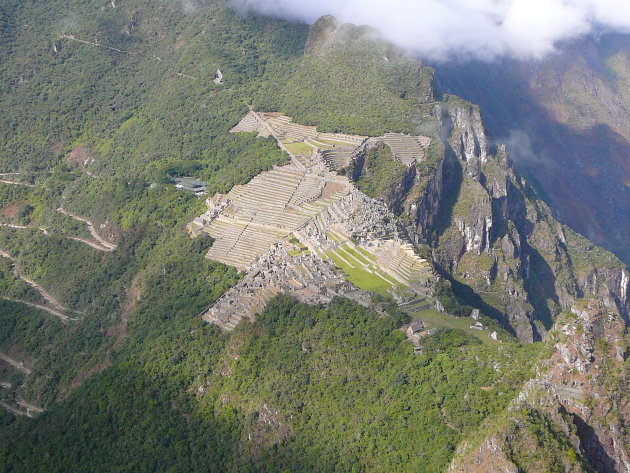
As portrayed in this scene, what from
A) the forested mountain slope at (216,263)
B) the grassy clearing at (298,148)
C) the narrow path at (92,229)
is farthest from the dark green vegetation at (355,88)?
the narrow path at (92,229)

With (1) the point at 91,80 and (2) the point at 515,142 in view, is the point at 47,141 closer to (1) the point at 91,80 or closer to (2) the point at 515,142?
(1) the point at 91,80

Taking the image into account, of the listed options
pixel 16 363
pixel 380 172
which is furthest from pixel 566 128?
pixel 16 363

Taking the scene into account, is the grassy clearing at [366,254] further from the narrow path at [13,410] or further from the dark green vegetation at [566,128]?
the dark green vegetation at [566,128]

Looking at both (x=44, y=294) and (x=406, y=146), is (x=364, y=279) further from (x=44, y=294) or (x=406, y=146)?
(x=406, y=146)

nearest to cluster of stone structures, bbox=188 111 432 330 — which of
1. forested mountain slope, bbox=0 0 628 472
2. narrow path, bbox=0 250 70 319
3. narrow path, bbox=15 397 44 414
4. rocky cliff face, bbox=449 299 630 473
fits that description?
forested mountain slope, bbox=0 0 628 472

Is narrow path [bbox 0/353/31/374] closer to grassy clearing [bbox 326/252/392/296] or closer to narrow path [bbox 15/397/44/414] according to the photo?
narrow path [bbox 15/397/44/414]

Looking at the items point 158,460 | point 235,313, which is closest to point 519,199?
point 235,313
